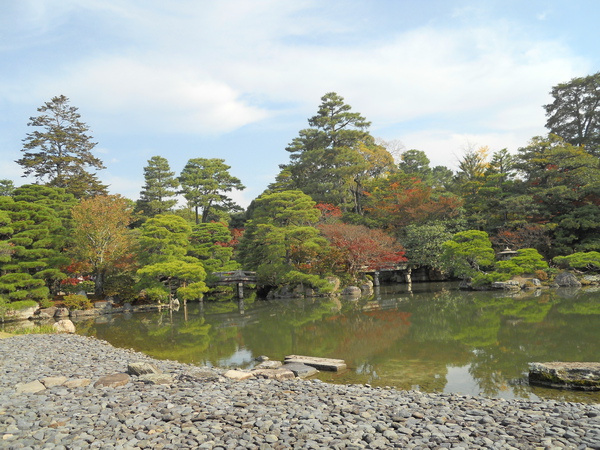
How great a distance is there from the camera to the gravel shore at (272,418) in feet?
11.1

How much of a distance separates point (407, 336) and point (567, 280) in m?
12.0

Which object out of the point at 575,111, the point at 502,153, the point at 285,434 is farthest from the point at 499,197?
the point at 285,434

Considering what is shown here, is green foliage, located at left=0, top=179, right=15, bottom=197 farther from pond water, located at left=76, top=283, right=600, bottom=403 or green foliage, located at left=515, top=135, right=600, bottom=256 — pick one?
green foliage, located at left=515, top=135, right=600, bottom=256

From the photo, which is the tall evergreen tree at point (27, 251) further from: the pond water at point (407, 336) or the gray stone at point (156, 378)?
the gray stone at point (156, 378)

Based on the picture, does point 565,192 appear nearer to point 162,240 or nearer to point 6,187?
point 162,240

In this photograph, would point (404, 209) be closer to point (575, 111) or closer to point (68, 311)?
point (575, 111)

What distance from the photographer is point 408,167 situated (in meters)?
34.6

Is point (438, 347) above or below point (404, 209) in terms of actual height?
below

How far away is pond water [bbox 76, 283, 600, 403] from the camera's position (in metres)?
6.31

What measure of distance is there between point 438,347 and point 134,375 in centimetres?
563

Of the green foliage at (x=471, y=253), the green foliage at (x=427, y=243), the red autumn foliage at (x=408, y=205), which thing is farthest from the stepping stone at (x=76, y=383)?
the red autumn foliage at (x=408, y=205)

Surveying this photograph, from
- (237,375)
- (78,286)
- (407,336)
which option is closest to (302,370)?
(237,375)

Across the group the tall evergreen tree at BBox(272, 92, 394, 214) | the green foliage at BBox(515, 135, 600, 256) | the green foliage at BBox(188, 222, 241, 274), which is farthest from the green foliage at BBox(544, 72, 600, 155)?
the green foliage at BBox(188, 222, 241, 274)

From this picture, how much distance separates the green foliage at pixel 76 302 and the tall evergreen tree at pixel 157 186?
13.8 meters
